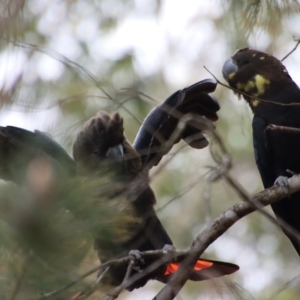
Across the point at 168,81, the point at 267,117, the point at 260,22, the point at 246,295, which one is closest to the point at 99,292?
the point at 246,295

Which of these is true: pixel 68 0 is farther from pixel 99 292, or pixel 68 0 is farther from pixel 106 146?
pixel 99 292

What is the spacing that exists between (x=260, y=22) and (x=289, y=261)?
164 inches

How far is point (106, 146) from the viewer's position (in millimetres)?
3594

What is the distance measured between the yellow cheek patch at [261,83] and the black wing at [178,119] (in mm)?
239

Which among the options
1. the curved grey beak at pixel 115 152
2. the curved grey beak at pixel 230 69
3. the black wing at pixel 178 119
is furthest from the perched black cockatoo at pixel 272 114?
the curved grey beak at pixel 115 152

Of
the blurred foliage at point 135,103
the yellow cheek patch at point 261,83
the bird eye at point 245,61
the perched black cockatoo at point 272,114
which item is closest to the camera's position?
the blurred foliage at point 135,103

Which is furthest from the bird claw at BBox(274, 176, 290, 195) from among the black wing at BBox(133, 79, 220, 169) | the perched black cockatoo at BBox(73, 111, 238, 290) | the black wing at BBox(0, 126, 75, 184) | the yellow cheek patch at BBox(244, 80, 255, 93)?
the black wing at BBox(0, 126, 75, 184)

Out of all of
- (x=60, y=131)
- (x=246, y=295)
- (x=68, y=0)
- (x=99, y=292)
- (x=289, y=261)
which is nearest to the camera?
(x=99, y=292)

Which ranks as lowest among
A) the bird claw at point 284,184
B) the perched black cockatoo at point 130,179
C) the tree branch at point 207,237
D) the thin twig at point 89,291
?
the thin twig at point 89,291

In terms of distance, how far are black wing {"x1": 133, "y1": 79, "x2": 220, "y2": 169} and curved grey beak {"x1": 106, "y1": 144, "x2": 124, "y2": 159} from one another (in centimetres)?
10

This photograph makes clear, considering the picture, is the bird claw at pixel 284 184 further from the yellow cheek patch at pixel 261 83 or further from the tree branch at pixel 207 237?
the yellow cheek patch at pixel 261 83

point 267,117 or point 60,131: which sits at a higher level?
point 267,117

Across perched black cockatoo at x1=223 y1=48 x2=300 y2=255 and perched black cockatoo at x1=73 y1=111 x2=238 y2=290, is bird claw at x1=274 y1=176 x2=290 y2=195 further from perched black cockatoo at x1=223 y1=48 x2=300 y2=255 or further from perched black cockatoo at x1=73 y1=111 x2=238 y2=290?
perched black cockatoo at x1=73 y1=111 x2=238 y2=290

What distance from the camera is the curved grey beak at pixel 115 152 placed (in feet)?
11.4
